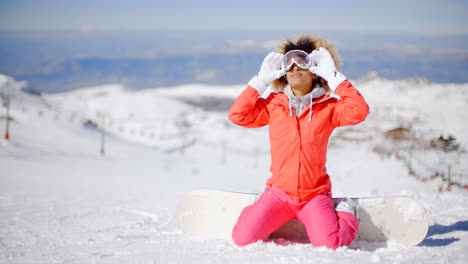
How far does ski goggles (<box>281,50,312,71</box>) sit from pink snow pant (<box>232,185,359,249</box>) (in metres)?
1.02

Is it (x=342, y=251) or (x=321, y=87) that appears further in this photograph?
(x=321, y=87)

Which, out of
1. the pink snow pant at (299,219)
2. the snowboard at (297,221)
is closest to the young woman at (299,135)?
the pink snow pant at (299,219)

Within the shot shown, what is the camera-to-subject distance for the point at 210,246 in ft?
8.72

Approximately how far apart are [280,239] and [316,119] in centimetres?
105

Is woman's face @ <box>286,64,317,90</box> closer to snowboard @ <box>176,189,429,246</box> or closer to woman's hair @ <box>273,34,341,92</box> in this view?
woman's hair @ <box>273,34,341,92</box>

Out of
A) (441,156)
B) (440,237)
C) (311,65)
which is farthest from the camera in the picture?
(441,156)

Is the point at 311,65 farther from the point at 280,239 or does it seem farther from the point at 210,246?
the point at 210,246

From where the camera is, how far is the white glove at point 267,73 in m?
2.84

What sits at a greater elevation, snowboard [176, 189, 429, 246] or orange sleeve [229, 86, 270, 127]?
orange sleeve [229, 86, 270, 127]

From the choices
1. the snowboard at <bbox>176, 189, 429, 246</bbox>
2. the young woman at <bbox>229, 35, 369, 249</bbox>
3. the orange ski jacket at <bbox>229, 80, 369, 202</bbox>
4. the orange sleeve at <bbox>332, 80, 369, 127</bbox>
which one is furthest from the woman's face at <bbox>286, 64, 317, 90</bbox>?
the snowboard at <bbox>176, 189, 429, 246</bbox>

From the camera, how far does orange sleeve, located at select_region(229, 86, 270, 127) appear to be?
2.84m

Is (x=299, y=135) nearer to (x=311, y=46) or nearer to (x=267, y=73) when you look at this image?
(x=267, y=73)

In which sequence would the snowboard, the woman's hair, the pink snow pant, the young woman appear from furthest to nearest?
the woman's hair
the snowboard
the young woman
the pink snow pant

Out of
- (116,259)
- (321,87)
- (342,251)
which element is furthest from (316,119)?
(116,259)
